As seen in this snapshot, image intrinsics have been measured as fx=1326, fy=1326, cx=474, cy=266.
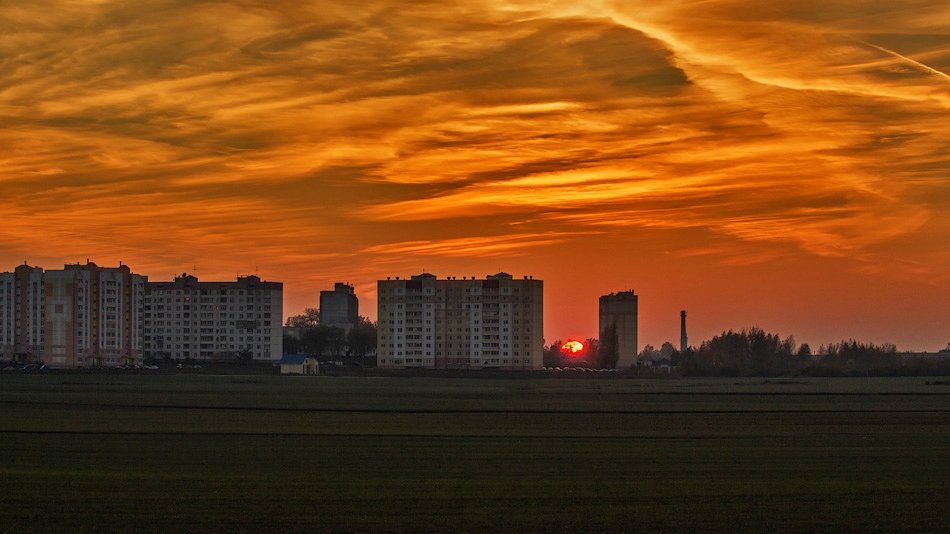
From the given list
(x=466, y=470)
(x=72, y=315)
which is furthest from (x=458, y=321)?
(x=466, y=470)

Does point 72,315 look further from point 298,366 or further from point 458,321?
point 458,321

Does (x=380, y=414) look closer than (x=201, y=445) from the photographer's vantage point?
No

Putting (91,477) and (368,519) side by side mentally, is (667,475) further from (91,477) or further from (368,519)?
(91,477)

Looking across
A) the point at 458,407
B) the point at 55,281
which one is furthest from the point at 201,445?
the point at 55,281

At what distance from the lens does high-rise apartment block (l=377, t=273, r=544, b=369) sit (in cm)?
18462

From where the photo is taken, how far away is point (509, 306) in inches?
7318

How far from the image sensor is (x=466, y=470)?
3306 cm

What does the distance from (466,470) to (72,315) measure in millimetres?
148484

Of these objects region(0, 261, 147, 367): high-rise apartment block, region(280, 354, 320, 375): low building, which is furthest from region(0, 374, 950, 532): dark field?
region(0, 261, 147, 367): high-rise apartment block

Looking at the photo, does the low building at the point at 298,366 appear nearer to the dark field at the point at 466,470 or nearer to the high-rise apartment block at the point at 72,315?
the high-rise apartment block at the point at 72,315

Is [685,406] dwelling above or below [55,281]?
below

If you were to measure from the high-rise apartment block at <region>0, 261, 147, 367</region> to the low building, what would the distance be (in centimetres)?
3503

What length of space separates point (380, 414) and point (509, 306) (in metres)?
126

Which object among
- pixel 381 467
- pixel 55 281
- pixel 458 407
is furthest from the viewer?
pixel 55 281
